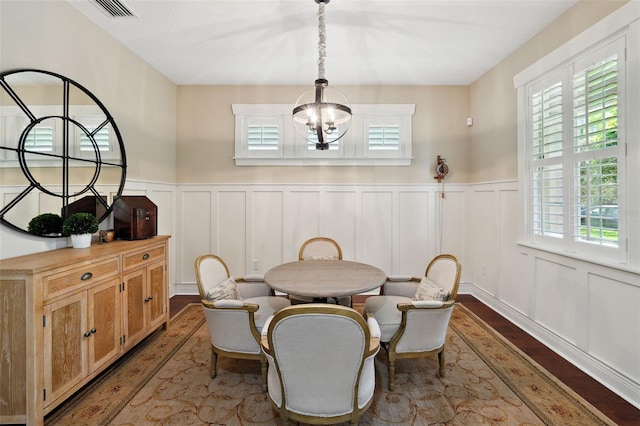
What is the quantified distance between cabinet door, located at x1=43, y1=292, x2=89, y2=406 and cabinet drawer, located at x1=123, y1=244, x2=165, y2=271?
468 mm

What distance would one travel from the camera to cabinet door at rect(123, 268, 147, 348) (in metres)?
2.44

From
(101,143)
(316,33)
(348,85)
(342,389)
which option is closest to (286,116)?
(348,85)

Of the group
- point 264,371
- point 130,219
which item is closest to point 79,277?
point 130,219

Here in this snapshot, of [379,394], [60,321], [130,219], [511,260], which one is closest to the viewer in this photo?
[60,321]

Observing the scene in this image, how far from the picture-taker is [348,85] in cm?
410

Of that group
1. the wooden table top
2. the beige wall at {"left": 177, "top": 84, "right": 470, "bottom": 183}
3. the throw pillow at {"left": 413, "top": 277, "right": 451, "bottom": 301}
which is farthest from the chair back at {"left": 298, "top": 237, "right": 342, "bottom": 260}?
the throw pillow at {"left": 413, "top": 277, "right": 451, "bottom": 301}

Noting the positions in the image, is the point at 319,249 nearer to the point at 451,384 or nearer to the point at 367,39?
the point at 451,384

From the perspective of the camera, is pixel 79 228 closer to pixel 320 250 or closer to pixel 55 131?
pixel 55 131

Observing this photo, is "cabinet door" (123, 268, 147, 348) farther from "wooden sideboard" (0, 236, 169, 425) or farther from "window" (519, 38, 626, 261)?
"window" (519, 38, 626, 261)

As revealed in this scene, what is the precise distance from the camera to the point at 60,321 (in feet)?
5.98

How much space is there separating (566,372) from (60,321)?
12.0 ft

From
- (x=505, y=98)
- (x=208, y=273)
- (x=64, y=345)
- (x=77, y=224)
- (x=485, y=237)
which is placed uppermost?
(x=505, y=98)

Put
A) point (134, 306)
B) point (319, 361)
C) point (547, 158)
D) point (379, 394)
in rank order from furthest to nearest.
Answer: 1. point (547, 158)
2. point (134, 306)
3. point (379, 394)
4. point (319, 361)

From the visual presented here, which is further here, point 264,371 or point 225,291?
point 225,291
